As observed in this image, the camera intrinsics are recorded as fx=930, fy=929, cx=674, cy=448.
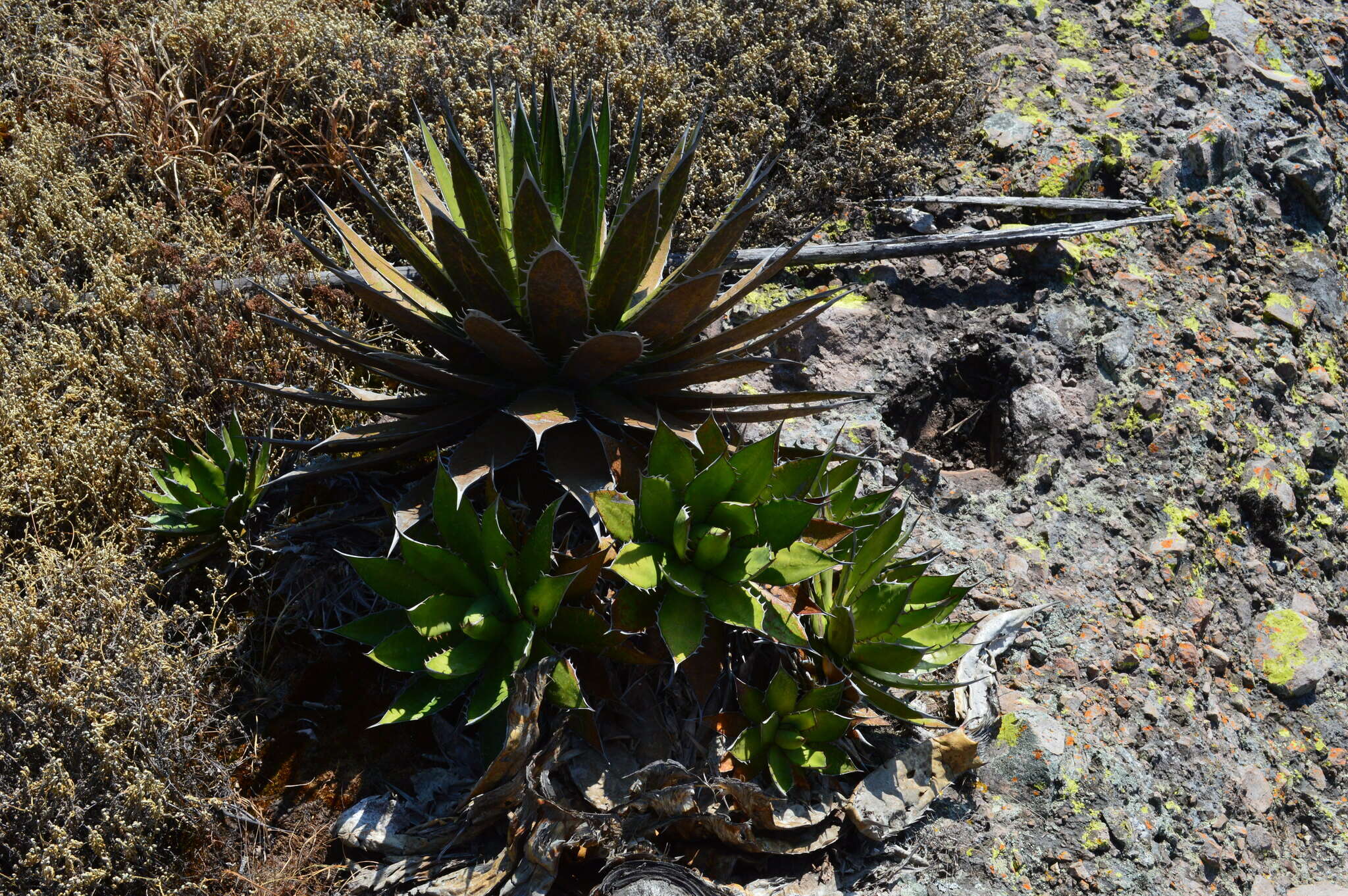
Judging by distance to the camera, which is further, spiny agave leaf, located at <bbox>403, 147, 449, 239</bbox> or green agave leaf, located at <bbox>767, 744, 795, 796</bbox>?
spiny agave leaf, located at <bbox>403, 147, 449, 239</bbox>

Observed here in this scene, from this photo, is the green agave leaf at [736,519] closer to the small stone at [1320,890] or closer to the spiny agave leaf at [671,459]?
the spiny agave leaf at [671,459]

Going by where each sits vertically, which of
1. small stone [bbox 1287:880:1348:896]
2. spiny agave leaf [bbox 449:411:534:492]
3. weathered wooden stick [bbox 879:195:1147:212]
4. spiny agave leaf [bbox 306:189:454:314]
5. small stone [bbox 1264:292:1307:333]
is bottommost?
small stone [bbox 1287:880:1348:896]

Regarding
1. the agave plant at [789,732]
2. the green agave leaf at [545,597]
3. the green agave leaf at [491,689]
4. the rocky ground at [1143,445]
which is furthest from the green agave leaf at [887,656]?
the green agave leaf at [491,689]

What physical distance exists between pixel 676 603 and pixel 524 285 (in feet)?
3.44

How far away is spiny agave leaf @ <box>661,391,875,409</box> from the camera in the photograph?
2945 millimetres

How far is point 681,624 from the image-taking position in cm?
250

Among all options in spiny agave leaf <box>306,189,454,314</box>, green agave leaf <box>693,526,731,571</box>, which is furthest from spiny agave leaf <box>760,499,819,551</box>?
spiny agave leaf <box>306,189,454,314</box>

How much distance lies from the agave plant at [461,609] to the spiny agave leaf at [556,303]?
557 millimetres

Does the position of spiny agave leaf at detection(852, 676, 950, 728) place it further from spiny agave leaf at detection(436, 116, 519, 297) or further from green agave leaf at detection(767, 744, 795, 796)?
spiny agave leaf at detection(436, 116, 519, 297)

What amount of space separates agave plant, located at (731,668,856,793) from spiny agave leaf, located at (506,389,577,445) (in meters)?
0.92

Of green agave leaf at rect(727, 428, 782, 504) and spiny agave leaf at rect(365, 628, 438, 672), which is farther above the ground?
green agave leaf at rect(727, 428, 782, 504)

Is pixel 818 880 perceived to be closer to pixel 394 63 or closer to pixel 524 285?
pixel 524 285

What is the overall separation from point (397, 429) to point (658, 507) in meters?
0.94

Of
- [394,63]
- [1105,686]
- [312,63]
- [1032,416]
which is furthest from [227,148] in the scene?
[1105,686]
